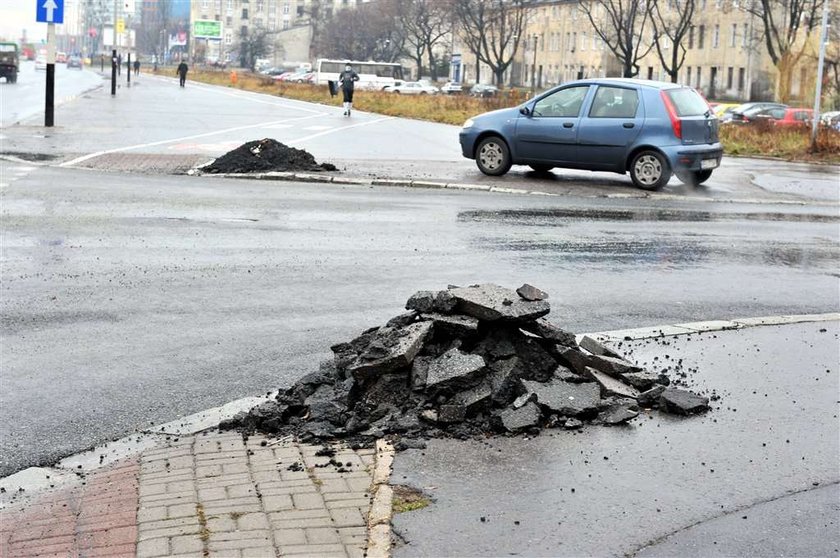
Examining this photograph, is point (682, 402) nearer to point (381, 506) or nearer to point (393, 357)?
point (393, 357)

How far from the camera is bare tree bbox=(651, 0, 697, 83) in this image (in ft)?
241

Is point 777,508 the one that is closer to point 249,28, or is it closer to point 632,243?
point 632,243

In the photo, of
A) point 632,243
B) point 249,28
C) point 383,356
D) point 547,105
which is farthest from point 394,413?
point 249,28

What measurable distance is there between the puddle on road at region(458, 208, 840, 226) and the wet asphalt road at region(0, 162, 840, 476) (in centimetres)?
5

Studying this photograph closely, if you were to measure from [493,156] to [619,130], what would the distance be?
2366mm

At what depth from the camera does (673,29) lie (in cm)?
9319

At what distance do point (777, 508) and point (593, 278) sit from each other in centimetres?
583

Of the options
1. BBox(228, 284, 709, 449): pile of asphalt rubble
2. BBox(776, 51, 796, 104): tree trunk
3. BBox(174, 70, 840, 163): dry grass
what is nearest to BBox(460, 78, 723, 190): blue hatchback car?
BBox(174, 70, 840, 163): dry grass

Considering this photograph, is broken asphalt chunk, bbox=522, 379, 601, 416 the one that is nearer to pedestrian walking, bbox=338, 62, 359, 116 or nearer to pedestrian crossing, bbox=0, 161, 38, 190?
pedestrian crossing, bbox=0, 161, 38, 190

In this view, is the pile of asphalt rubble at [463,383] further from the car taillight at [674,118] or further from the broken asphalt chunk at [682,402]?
the car taillight at [674,118]

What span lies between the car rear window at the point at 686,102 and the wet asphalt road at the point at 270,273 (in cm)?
214

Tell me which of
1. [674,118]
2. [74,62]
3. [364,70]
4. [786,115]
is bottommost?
[674,118]

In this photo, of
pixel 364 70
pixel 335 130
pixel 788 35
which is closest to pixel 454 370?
pixel 335 130

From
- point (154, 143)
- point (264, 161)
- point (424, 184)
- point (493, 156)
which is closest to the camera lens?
point (424, 184)
